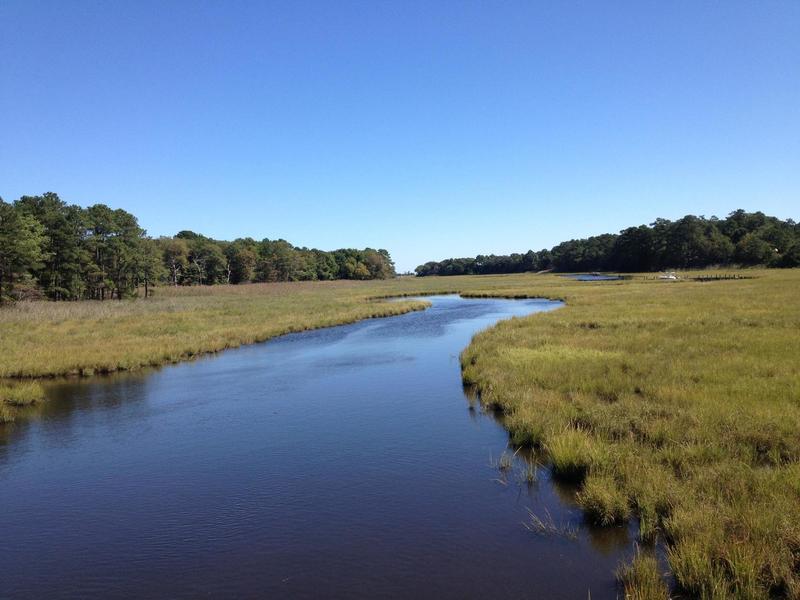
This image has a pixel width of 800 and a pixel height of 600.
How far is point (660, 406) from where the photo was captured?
11977mm

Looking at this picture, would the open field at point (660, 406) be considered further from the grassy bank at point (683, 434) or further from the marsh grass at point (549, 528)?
the marsh grass at point (549, 528)

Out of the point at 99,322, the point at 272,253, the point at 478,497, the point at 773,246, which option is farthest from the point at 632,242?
the point at 478,497

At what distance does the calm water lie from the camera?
7.20 m

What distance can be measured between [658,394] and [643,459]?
4.33m

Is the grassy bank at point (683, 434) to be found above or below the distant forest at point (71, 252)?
below

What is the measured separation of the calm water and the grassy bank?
760mm

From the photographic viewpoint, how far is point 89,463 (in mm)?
12219

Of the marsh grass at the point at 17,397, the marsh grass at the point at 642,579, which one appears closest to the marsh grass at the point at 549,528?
the marsh grass at the point at 642,579

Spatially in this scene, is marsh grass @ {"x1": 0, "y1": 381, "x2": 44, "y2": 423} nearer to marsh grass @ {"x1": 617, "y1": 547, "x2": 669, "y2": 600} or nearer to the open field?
the open field

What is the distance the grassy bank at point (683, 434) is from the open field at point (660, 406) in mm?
29

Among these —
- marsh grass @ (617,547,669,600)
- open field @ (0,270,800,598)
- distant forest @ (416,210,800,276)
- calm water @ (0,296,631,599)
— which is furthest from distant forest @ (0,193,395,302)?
distant forest @ (416,210,800,276)

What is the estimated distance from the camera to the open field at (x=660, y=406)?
6.57 meters

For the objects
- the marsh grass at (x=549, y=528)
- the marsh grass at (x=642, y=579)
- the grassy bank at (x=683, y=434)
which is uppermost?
the grassy bank at (x=683, y=434)

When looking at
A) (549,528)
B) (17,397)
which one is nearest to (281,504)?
(549,528)
